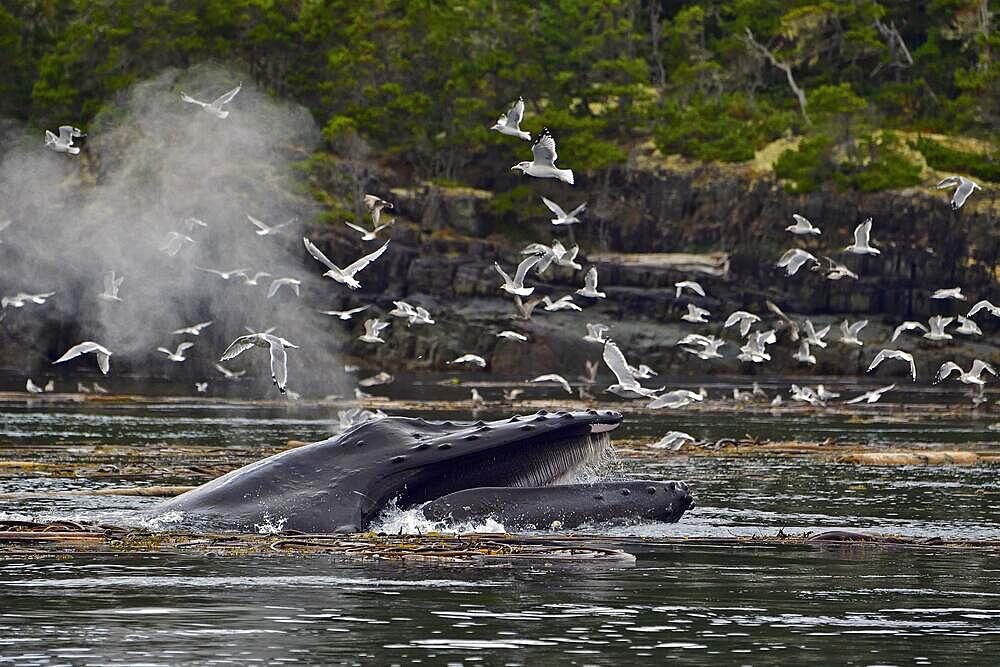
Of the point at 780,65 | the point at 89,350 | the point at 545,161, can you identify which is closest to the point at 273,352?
the point at 545,161

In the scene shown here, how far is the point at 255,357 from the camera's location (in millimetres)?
101438

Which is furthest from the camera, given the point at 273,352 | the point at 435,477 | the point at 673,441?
the point at 673,441

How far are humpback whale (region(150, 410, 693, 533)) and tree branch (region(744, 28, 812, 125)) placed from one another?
340 ft

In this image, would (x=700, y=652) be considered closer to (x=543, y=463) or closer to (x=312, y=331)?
(x=543, y=463)

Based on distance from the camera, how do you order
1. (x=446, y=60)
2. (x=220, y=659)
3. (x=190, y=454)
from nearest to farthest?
(x=220, y=659) → (x=190, y=454) → (x=446, y=60)

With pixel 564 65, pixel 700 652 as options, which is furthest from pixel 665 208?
pixel 700 652

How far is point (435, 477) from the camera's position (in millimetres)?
21219

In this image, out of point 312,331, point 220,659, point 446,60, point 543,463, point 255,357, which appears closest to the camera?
point 220,659

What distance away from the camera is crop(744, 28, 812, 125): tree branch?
12706 cm

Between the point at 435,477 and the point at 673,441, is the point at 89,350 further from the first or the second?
the point at 435,477

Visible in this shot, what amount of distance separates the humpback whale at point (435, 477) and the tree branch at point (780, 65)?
10373 cm

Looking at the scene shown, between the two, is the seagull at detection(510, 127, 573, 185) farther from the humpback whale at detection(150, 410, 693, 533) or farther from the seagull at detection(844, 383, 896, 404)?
the seagull at detection(844, 383, 896, 404)

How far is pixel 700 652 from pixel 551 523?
23.7 feet

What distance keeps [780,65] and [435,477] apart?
111m
